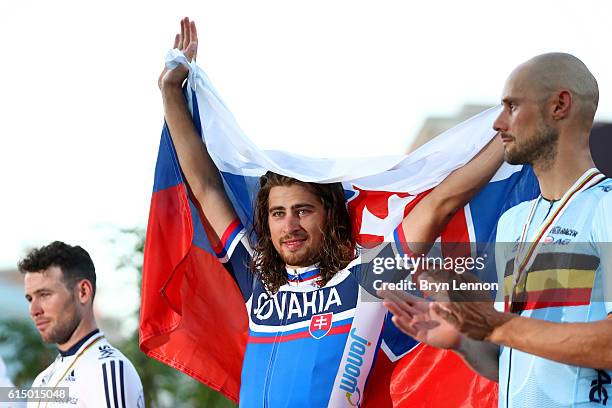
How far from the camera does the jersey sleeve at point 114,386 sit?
629 cm

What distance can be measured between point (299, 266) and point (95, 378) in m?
1.56

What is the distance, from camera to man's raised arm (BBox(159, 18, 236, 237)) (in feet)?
20.9

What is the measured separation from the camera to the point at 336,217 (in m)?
6.02

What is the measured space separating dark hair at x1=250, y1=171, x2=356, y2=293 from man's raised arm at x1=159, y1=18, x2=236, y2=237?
0.79 feet

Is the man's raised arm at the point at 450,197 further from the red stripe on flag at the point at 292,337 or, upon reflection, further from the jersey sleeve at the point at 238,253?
the jersey sleeve at the point at 238,253

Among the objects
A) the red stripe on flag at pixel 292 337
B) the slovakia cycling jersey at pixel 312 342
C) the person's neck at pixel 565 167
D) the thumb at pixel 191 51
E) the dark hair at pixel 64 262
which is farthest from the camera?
the dark hair at pixel 64 262

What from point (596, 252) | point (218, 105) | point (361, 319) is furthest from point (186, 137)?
point (596, 252)

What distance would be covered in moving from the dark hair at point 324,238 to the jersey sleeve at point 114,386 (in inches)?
41.9

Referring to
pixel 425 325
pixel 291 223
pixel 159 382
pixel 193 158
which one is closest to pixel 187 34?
pixel 193 158

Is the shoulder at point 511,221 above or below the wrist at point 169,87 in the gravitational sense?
below

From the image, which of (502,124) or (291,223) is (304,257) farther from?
(502,124)

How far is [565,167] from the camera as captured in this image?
4.48m

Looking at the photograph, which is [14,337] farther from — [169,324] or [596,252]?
[596,252]

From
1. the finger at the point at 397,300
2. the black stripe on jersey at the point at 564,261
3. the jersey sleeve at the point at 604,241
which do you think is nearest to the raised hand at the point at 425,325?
the finger at the point at 397,300
